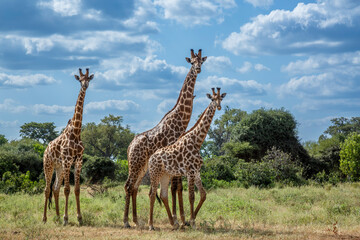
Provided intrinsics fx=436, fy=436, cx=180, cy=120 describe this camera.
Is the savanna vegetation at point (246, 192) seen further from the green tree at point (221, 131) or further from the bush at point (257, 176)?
the green tree at point (221, 131)

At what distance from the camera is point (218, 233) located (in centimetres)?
973

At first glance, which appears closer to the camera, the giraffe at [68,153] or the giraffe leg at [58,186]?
the giraffe at [68,153]

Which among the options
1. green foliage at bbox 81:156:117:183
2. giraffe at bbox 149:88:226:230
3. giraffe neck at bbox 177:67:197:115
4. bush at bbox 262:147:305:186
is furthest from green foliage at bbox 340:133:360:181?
giraffe at bbox 149:88:226:230

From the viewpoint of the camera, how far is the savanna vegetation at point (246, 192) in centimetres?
1053

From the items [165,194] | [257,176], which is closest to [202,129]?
[165,194]

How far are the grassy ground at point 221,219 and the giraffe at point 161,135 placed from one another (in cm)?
106

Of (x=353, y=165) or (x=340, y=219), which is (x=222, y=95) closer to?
(x=340, y=219)

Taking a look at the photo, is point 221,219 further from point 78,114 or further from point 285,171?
point 285,171

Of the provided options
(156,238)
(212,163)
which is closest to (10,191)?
(212,163)

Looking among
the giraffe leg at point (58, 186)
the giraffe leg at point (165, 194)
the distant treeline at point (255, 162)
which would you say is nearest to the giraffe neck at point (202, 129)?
the giraffe leg at point (165, 194)

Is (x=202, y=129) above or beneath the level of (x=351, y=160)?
above

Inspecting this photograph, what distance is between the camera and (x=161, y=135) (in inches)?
440

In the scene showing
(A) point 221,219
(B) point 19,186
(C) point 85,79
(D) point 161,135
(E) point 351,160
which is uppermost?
(C) point 85,79

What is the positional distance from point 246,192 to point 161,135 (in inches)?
297
